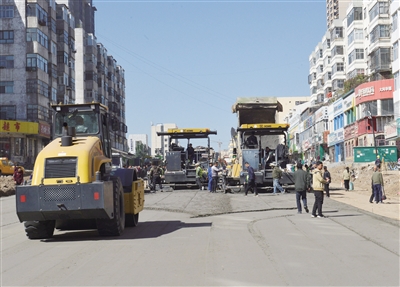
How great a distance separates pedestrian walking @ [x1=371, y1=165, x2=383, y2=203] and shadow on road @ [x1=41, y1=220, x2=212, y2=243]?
402 inches

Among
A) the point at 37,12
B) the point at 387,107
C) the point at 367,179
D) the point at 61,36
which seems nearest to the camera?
the point at 367,179

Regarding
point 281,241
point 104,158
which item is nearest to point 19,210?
point 104,158

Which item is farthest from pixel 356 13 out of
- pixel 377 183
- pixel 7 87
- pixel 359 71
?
pixel 377 183

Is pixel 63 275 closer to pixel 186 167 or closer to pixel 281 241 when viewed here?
pixel 281 241

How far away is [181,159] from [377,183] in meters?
13.9

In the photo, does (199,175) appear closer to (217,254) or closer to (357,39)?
(217,254)

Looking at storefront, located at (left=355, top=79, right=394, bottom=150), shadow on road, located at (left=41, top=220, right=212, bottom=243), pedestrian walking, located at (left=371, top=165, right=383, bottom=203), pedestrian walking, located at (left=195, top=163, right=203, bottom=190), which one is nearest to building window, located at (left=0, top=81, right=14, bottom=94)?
pedestrian walking, located at (left=195, top=163, right=203, bottom=190)

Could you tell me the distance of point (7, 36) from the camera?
6481 centimetres

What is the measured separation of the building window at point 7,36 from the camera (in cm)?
6469

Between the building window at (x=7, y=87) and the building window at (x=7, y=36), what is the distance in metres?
4.11

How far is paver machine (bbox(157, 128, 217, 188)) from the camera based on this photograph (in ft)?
119

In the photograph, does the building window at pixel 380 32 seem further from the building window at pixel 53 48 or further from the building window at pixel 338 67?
the building window at pixel 53 48

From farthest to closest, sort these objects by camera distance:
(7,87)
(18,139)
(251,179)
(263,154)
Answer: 1. (7,87)
2. (18,139)
3. (263,154)
4. (251,179)

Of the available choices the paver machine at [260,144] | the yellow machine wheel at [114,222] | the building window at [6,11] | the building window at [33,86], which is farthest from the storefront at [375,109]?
the yellow machine wheel at [114,222]
